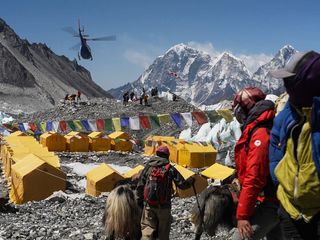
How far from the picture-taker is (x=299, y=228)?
2.91 meters

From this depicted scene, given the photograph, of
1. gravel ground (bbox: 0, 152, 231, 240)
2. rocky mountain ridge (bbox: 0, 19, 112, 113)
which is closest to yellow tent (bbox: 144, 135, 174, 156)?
gravel ground (bbox: 0, 152, 231, 240)

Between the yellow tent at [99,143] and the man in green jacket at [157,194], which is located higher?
the man in green jacket at [157,194]

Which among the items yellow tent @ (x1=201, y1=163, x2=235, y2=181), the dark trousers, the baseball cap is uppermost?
the baseball cap

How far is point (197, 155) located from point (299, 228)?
2064 cm

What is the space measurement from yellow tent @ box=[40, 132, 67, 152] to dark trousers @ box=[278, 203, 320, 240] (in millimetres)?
28213

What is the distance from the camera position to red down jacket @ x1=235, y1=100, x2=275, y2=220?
3.55m

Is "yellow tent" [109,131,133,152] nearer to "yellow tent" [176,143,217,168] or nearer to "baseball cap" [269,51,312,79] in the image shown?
"yellow tent" [176,143,217,168]

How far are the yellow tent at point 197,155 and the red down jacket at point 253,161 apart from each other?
19630mm

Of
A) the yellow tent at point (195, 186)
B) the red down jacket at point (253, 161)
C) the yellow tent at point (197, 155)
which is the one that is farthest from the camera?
the yellow tent at point (197, 155)

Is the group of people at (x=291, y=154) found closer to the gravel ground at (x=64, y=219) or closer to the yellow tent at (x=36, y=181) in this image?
the gravel ground at (x=64, y=219)

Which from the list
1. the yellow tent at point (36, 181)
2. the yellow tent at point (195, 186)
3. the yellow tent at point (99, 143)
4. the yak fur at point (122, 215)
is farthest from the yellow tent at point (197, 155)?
the yak fur at point (122, 215)

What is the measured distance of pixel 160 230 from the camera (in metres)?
5.97

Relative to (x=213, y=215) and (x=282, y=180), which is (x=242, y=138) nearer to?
(x=282, y=180)

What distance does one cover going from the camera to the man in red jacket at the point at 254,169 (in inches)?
140
